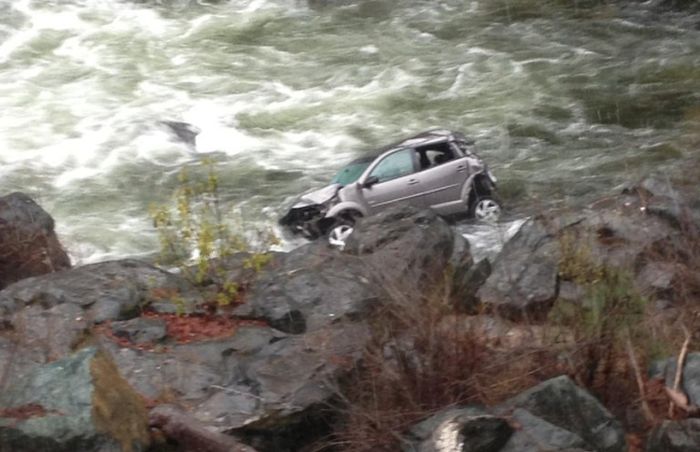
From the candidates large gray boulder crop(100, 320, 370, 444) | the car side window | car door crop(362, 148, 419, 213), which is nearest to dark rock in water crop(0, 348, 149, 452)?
large gray boulder crop(100, 320, 370, 444)

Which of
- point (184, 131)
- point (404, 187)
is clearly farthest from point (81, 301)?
point (184, 131)

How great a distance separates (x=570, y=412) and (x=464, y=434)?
2.32ft

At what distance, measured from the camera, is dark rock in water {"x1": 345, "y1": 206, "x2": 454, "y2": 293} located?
9.73 meters

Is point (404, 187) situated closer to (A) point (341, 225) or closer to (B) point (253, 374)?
(A) point (341, 225)

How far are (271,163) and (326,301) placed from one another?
35.3 feet

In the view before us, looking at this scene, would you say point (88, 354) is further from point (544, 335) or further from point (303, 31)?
point (303, 31)

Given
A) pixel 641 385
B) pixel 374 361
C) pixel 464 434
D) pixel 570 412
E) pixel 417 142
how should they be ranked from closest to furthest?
pixel 464 434, pixel 570 412, pixel 641 385, pixel 374 361, pixel 417 142

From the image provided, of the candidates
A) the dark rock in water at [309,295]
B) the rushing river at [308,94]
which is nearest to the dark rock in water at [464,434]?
the dark rock in water at [309,295]

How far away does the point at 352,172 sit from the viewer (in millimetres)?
17766

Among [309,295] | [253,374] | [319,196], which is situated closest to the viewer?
[253,374]

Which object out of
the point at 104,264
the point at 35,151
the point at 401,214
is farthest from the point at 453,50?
the point at 104,264

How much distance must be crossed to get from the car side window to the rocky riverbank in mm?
6295

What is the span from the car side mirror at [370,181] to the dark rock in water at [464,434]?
1033 cm

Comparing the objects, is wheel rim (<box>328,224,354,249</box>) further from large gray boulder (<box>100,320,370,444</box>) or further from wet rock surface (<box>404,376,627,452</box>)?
wet rock surface (<box>404,376,627,452</box>)
